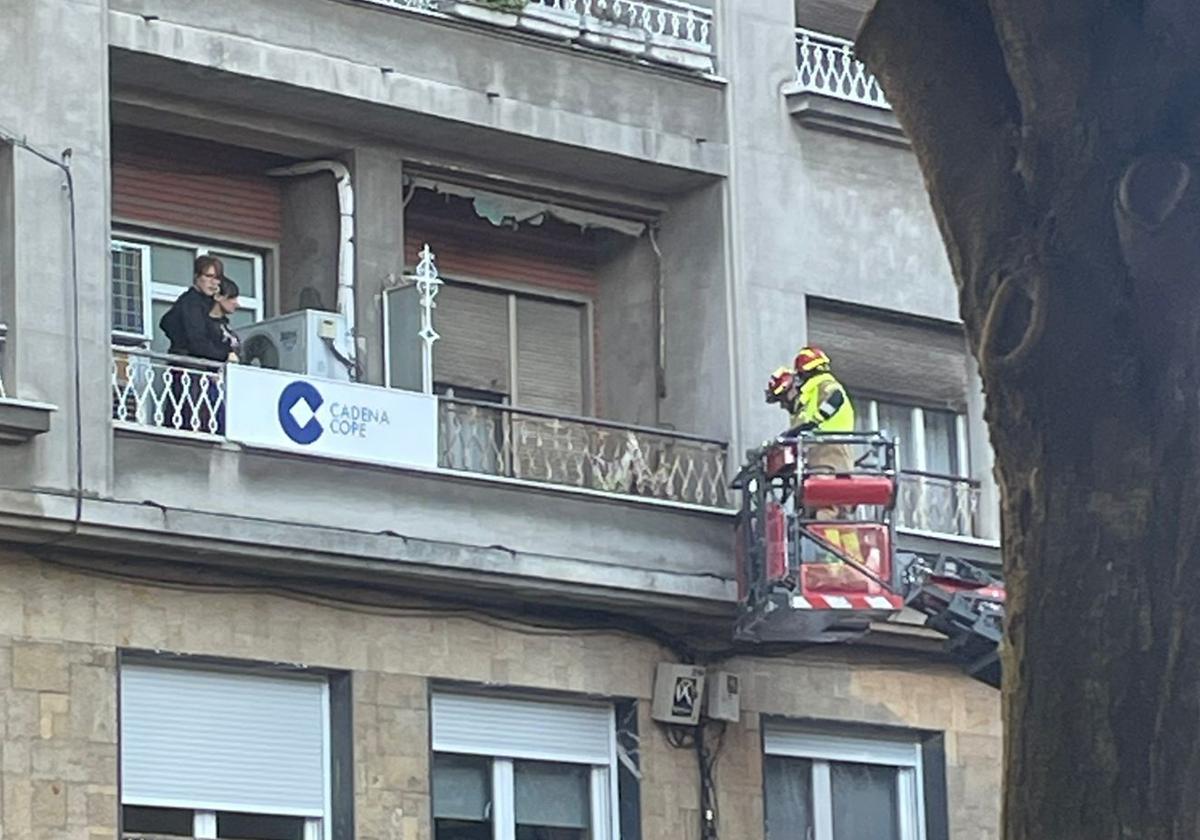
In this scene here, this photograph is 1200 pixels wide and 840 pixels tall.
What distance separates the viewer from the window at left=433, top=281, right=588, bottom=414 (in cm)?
2266

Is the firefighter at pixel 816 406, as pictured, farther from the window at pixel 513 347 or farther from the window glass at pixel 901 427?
the window glass at pixel 901 427

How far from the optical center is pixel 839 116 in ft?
78.0

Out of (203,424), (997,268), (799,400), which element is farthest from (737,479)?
(997,268)

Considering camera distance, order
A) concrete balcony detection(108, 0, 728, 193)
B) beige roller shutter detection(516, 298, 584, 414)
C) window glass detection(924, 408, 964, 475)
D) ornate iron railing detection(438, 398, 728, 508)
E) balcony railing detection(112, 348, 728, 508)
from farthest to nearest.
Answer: window glass detection(924, 408, 964, 475)
beige roller shutter detection(516, 298, 584, 414)
ornate iron railing detection(438, 398, 728, 508)
concrete balcony detection(108, 0, 728, 193)
balcony railing detection(112, 348, 728, 508)

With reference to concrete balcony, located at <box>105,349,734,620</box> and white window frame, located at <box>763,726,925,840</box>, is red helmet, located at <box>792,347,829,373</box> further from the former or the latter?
white window frame, located at <box>763,726,925,840</box>

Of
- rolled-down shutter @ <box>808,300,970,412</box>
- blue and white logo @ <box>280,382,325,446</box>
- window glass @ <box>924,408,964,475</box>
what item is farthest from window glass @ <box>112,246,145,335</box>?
window glass @ <box>924,408,964,475</box>

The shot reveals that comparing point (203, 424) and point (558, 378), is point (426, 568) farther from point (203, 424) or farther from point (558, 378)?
point (558, 378)

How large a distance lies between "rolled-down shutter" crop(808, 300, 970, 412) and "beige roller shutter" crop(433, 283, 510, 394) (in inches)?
91.1

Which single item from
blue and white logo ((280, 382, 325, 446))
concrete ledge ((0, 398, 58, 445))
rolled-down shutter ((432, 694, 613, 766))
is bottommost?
rolled-down shutter ((432, 694, 613, 766))

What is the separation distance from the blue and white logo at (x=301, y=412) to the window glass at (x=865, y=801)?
5.25m

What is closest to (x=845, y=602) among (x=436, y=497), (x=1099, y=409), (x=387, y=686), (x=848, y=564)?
(x=848, y=564)

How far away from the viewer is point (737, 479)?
21719 millimetres

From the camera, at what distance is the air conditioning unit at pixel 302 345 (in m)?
20.7

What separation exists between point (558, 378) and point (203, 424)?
4153 mm
